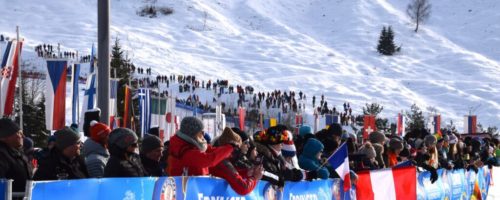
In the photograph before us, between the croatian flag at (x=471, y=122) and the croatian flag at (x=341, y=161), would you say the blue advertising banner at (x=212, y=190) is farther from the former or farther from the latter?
the croatian flag at (x=471, y=122)

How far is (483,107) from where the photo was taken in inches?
2857

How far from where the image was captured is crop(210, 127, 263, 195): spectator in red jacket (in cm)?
787

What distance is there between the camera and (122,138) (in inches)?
291

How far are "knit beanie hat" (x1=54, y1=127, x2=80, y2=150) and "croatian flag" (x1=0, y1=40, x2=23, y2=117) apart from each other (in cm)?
902

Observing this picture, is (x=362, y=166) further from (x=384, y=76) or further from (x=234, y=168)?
(x=384, y=76)

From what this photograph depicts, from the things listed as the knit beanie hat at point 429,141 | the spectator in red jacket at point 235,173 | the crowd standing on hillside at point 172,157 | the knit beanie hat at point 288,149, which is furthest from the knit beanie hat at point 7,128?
the knit beanie hat at point 429,141

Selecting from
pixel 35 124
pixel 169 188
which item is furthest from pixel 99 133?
pixel 35 124

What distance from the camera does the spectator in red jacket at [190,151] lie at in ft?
25.0

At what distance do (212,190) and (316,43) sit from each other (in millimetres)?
82066

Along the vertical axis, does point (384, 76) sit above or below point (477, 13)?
below

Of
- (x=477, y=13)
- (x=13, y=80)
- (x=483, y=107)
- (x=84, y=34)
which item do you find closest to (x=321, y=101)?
(x=483, y=107)

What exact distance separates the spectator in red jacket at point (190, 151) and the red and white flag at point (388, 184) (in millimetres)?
3232

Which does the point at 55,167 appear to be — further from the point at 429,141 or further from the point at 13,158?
the point at 429,141

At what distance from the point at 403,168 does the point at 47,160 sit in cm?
577
